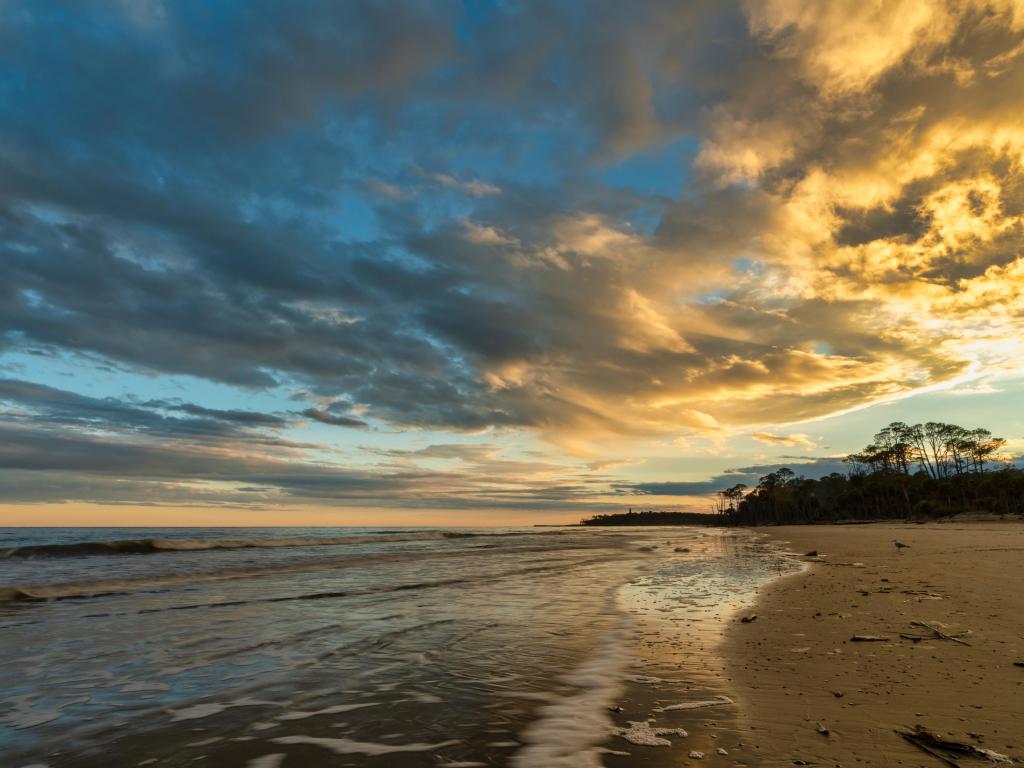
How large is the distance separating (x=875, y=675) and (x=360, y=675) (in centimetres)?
625

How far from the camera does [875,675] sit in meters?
6.02

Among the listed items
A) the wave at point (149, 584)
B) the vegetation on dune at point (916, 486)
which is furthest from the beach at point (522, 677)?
the vegetation on dune at point (916, 486)

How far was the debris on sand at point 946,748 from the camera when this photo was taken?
3.79 m

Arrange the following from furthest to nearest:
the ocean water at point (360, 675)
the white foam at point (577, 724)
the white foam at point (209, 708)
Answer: the white foam at point (209, 708)
the ocean water at point (360, 675)
the white foam at point (577, 724)

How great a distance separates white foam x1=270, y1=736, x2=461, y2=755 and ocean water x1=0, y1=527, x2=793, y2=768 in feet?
0.08

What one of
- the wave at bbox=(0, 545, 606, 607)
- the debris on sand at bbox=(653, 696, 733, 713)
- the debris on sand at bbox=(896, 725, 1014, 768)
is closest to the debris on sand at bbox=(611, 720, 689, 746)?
the debris on sand at bbox=(653, 696, 733, 713)

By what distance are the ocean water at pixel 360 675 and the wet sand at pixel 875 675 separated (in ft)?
1.76

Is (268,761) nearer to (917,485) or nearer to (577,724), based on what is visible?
→ (577,724)

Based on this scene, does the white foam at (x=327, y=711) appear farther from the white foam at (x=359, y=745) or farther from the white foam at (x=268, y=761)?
the white foam at (x=268, y=761)

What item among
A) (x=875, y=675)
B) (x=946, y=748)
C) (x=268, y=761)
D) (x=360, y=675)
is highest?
(x=946, y=748)

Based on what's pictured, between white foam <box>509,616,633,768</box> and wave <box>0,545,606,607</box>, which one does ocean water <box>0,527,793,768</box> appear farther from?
wave <box>0,545,606,607</box>

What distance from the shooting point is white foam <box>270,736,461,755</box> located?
15.0 feet

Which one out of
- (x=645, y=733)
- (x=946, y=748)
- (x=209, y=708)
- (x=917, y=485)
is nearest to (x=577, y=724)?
(x=645, y=733)

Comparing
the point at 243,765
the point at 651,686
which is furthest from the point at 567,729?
the point at 243,765
